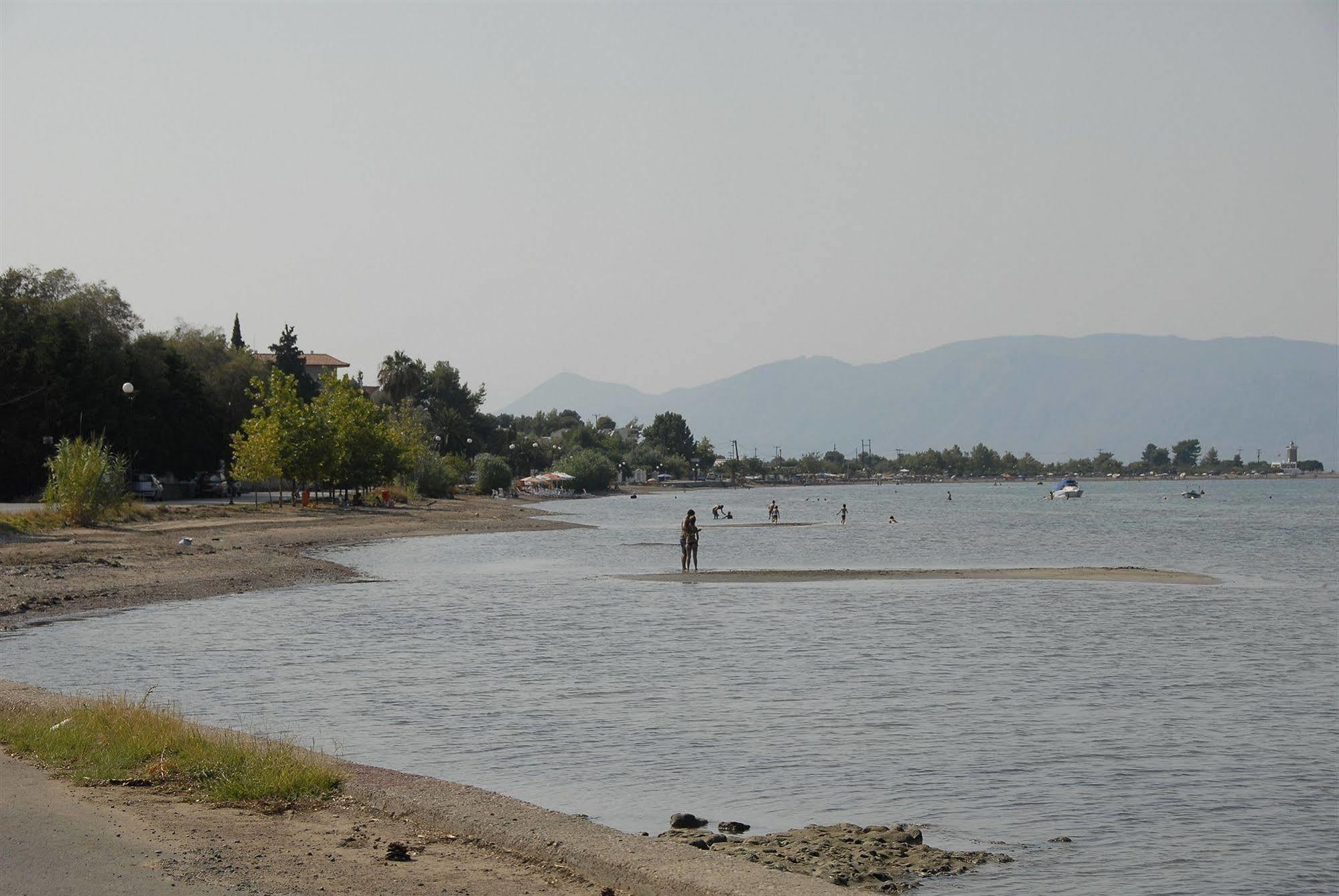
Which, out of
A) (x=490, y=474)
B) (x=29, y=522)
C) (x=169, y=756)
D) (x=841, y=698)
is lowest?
(x=841, y=698)

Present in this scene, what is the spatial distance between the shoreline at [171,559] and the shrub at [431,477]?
1630 inches

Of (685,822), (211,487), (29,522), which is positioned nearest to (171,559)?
(29,522)

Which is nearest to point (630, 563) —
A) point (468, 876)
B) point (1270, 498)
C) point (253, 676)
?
point (253, 676)

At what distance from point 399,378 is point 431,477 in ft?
170

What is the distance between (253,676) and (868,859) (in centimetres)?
1293

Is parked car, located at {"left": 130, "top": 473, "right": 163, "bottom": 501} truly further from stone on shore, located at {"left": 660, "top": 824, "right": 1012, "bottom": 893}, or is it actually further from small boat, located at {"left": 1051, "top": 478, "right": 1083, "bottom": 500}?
small boat, located at {"left": 1051, "top": 478, "right": 1083, "bottom": 500}

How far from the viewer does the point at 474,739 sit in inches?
625

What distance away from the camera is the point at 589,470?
184125mm

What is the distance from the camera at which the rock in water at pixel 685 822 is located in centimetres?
1177

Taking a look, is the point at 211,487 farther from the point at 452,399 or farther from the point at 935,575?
the point at 452,399

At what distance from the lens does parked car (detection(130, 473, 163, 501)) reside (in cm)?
7619

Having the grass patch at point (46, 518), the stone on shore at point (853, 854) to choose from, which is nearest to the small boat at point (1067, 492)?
the grass patch at point (46, 518)

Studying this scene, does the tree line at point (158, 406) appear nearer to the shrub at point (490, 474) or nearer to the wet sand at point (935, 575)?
the shrub at point (490, 474)

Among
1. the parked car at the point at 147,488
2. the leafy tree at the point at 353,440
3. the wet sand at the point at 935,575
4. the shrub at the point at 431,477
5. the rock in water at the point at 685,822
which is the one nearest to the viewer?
the rock in water at the point at 685,822
